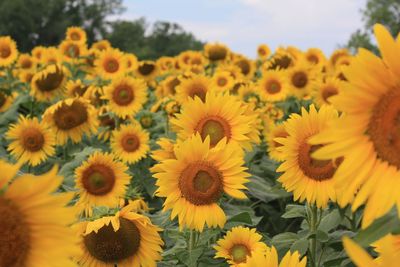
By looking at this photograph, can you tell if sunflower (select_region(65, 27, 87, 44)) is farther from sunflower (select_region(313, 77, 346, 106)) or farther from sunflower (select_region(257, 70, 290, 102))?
sunflower (select_region(313, 77, 346, 106))

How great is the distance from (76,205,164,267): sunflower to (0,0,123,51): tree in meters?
30.7

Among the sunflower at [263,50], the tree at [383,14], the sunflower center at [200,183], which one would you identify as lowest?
the sunflower center at [200,183]

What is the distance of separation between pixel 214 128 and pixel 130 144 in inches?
75.4

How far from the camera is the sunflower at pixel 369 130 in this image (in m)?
1.47

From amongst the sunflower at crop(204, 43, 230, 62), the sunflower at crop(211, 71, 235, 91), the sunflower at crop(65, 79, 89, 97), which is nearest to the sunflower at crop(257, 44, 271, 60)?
the sunflower at crop(204, 43, 230, 62)

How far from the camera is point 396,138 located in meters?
1.51

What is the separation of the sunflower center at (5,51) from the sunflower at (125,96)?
10.4ft

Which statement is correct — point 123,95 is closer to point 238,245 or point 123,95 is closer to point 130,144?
point 130,144

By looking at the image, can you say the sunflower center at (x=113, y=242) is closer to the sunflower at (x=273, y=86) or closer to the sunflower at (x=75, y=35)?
the sunflower at (x=273, y=86)

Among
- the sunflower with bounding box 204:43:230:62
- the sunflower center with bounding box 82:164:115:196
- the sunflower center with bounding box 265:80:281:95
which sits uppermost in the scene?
the sunflower with bounding box 204:43:230:62

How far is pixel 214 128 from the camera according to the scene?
3691 millimetres

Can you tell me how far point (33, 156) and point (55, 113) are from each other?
45 cm

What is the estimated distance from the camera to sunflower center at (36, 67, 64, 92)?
6393 mm

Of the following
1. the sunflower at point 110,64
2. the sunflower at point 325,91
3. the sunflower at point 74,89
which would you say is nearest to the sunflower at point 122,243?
the sunflower at point 325,91
